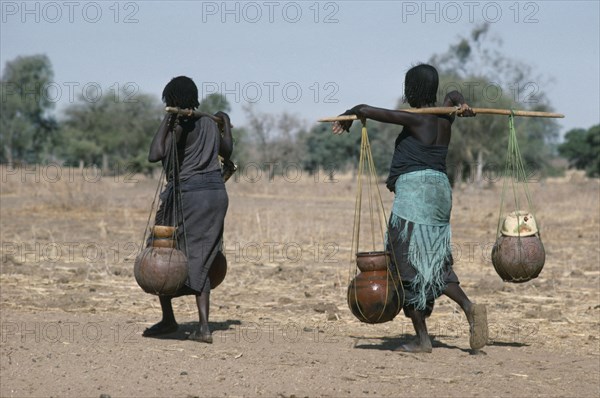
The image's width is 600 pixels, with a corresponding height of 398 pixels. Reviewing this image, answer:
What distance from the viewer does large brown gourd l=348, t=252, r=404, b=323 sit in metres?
5.78

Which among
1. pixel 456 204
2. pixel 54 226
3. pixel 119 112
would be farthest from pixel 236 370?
pixel 119 112

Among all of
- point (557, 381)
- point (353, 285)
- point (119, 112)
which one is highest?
point (119, 112)

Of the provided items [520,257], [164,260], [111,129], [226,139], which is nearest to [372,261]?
[520,257]

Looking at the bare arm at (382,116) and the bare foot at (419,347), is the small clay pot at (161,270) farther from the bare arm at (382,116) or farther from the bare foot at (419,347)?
the bare foot at (419,347)

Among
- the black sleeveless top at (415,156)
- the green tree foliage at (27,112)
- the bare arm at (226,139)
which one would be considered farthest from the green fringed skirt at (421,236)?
the green tree foliage at (27,112)

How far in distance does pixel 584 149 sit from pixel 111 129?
35947mm

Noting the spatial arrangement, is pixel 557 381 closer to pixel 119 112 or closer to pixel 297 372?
pixel 297 372

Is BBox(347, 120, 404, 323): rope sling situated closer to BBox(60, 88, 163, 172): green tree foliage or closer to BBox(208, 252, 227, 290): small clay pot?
BBox(208, 252, 227, 290): small clay pot

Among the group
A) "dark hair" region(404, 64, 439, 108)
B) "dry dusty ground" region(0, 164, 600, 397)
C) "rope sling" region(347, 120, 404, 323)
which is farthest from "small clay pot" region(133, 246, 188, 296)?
"dark hair" region(404, 64, 439, 108)

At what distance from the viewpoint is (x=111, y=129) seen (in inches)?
1957

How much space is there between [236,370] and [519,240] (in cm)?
223

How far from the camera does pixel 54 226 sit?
1622 centimetres

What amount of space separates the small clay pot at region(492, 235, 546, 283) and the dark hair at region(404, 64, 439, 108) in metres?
1.15

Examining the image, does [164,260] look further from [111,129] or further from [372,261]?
[111,129]
